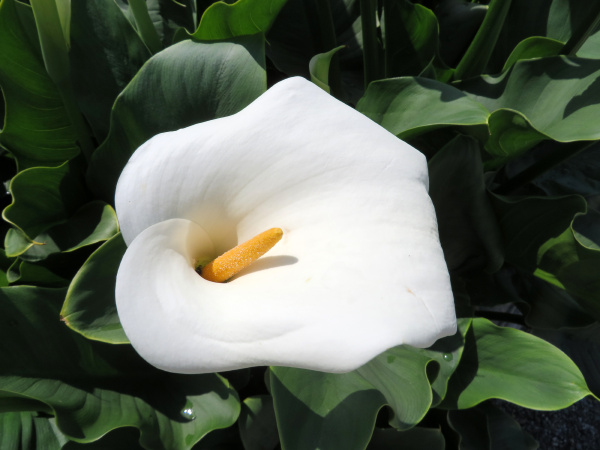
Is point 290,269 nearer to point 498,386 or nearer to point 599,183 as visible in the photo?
point 498,386

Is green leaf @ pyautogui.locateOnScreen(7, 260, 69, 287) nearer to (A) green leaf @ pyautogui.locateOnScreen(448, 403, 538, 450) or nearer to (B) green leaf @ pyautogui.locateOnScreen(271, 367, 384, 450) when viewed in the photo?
(B) green leaf @ pyautogui.locateOnScreen(271, 367, 384, 450)

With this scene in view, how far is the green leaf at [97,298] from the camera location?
60cm

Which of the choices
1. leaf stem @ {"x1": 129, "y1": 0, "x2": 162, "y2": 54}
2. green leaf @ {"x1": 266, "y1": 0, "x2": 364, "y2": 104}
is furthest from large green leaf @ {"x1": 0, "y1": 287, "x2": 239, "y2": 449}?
green leaf @ {"x1": 266, "y1": 0, "x2": 364, "y2": 104}

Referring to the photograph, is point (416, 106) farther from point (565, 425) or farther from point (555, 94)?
point (565, 425)

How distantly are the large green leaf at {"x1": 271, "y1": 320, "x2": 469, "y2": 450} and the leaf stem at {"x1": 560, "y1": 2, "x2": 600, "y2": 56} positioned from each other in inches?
20.9

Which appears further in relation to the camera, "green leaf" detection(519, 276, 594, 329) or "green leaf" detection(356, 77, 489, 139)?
"green leaf" detection(519, 276, 594, 329)

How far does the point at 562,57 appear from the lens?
2.50 feet

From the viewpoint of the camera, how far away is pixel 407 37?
1.00 meters

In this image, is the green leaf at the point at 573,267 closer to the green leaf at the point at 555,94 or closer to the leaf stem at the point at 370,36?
the green leaf at the point at 555,94

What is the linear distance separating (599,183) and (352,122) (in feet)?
2.45

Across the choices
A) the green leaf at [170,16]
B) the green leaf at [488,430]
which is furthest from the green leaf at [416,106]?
the green leaf at [488,430]

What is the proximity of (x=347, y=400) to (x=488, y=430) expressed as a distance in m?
0.37

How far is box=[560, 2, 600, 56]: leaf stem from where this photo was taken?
77 centimetres

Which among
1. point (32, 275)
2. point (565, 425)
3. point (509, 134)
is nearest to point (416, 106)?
point (509, 134)
